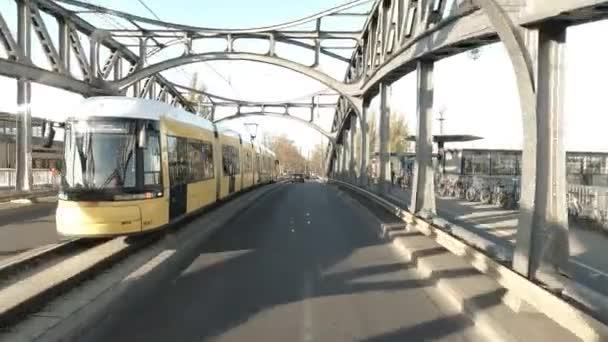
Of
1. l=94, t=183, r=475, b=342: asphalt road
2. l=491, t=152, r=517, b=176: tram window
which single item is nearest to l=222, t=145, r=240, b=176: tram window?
l=94, t=183, r=475, b=342: asphalt road

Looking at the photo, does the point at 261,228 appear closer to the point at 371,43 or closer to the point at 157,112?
the point at 157,112

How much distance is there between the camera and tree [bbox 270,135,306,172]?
6038 inches

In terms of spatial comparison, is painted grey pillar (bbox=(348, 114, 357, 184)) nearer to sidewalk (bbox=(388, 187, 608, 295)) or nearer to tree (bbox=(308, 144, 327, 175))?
sidewalk (bbox=(388, 187, 608, 295))

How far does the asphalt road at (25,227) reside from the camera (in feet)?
44.6

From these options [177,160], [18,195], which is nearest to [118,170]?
[177,160]

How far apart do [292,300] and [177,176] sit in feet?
25.6

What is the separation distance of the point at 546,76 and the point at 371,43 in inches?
979

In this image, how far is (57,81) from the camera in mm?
28344

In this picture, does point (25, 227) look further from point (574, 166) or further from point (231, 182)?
point (574, 166)

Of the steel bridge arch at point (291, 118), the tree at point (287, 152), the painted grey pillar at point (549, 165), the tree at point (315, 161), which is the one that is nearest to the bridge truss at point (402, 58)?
the painted grey pillar at point (549, 165)

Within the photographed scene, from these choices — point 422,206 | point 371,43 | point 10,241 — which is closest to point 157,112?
point 10,241

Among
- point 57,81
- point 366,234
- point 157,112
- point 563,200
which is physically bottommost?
point 366,234

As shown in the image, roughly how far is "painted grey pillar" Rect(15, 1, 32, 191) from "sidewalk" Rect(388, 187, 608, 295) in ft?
57.1

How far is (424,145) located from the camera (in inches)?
672
